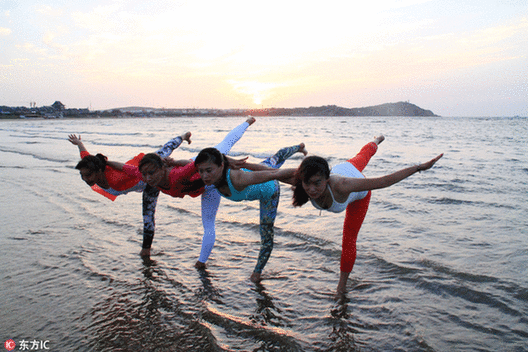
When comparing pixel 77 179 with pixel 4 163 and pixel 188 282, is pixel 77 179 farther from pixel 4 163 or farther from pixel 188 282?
pixel 188 282

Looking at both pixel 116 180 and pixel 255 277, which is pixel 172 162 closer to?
pixel 116 180

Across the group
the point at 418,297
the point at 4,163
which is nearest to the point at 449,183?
the point at 418,297

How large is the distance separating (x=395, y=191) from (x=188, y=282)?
735 centimetres

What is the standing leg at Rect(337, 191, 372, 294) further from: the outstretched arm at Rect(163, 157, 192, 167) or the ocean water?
the outstretched arm at Rect(163, 157, 192, 167)

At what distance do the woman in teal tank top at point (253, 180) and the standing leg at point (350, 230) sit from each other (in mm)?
1007

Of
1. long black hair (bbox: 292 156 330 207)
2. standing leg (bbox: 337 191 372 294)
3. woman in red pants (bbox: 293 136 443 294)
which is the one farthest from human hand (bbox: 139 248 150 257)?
long black hair (bbox: 292 156 330 207)

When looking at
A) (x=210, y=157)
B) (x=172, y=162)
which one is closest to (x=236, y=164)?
(x=210, y=157)

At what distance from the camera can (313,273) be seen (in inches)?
201

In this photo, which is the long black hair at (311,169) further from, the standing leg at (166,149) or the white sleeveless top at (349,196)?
the standing leg at (166,149)

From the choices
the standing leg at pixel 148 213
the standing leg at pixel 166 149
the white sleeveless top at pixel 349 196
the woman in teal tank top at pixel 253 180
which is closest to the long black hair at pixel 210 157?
the woman in teal tank top at pixel 253 180

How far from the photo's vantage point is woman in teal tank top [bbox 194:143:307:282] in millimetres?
3822

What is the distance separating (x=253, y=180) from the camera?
387 cm

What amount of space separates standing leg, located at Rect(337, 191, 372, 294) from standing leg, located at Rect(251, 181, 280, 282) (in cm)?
99

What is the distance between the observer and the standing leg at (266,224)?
4.72 meters
